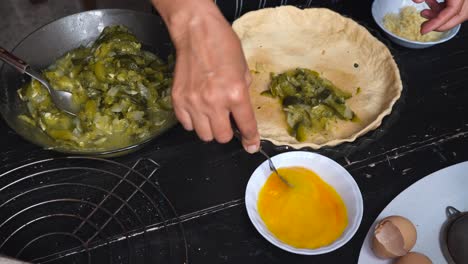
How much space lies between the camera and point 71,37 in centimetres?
156

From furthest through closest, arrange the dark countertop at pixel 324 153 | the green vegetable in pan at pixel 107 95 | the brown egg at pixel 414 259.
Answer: the green vegetable in pan at pixel 107 95 < the dark countertop at pixel 324 153 < the brown egg at pixel 414 259

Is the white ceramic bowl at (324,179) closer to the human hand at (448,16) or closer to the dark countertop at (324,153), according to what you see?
the dark countertop at (324,153)

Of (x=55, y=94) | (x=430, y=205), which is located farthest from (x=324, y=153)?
(x=55, y=94)

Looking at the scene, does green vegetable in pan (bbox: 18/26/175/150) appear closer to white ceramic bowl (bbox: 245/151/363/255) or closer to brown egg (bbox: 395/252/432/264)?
white ceramic bowl (bbox: 245/151/363/255)

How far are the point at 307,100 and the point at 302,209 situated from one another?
0.44 m

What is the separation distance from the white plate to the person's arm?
1.77 ft

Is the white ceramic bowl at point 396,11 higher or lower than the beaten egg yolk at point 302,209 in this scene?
higher

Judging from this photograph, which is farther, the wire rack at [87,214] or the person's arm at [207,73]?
the wire rack at [87,214]

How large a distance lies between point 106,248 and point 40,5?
8.33 ft

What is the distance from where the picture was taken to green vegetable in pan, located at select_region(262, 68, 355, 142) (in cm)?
148

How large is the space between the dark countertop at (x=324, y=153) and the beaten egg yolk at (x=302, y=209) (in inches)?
2.7

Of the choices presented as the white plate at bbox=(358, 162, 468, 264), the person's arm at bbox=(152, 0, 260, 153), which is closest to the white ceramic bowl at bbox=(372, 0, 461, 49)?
the white plate at bbox=(358, 162, 468, 264)

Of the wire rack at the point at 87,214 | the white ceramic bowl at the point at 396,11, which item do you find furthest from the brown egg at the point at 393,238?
the white ceramic bowl at the point at 396,11

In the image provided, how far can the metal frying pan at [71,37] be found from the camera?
1.42 meters
